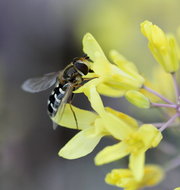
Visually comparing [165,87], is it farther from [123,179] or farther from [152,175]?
[123,179]

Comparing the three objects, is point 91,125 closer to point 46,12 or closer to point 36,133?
point 36,133

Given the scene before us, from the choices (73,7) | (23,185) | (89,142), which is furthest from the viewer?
(73,7)

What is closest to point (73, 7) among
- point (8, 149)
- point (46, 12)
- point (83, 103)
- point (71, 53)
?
point (46, 12)

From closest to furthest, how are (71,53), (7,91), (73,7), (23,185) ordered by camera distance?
(23,185), (7,91), (71,53), (73,7)

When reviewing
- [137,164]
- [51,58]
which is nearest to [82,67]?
[137,164]

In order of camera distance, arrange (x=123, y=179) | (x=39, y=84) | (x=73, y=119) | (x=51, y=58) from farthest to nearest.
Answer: (x=51, y=58), (x=39, y=84), (x=73, y=119), (x=123, y=179)
